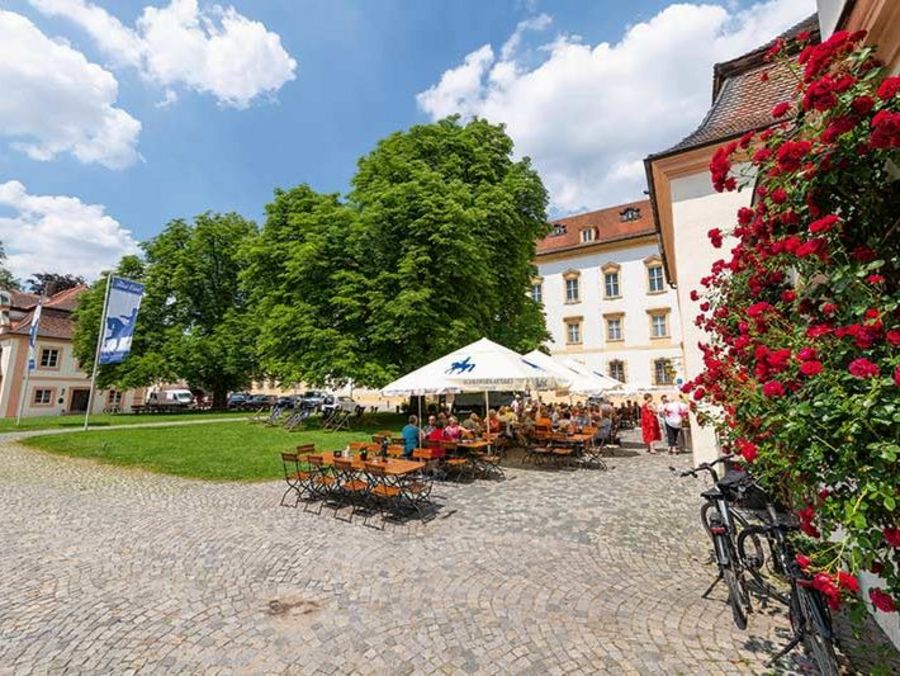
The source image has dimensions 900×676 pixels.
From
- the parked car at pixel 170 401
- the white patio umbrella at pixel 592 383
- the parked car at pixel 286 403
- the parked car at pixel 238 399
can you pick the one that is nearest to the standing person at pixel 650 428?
the white patio umbrella at pixel 592 383

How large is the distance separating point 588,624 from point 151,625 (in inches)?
160

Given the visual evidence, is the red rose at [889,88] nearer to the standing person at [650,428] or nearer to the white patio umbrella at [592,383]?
the white patio umbrella at [592,383]

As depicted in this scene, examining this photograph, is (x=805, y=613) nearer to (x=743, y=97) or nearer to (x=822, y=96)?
(x=822, y=96)

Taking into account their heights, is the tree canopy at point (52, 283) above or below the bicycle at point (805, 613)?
above

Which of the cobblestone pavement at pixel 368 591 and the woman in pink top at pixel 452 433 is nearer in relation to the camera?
the cobblestone pavement at pixel 368 591

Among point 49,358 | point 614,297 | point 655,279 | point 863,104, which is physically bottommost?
point 863,104

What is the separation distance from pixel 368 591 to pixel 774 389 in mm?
4311

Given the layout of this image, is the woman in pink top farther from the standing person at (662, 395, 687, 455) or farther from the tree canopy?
the tree canopy

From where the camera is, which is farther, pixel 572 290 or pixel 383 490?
pixel 572 290

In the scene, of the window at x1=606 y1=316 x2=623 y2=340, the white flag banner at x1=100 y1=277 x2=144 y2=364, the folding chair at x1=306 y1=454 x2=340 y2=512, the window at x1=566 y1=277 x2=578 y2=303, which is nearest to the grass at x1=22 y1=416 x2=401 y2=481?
the folding chair at x1=306 y1=454 x2=340 y2=512

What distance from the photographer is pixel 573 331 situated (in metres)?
38.6

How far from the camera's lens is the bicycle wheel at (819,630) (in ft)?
9.64

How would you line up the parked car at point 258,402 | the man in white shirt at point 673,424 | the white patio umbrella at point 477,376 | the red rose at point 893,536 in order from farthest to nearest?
the parked car at point 258,402 → the man in white shirt at point 673,424 → the white patio umbrella at point 477,376 → the red rose at point 893,536

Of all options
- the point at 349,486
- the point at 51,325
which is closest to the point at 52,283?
the point at 51,325
